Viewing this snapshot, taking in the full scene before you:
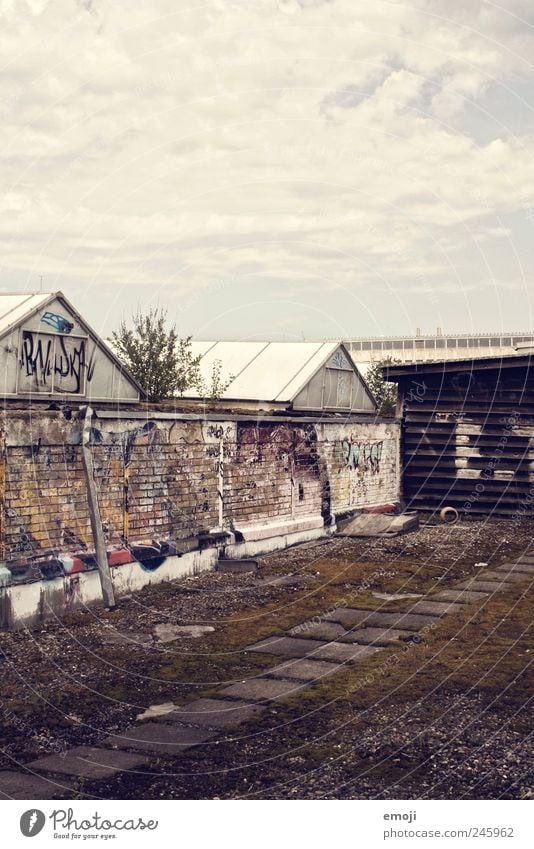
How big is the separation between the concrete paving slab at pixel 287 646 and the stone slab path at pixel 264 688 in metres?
0.01

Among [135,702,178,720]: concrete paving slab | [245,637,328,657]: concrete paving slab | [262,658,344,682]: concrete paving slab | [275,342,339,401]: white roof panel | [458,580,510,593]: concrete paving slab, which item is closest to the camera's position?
[135,702,178,720]: concrete paving slab

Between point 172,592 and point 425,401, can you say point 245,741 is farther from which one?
point 425,401

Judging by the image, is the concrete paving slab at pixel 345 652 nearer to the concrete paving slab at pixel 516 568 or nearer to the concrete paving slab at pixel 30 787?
the concrete paving slab at pixel 30 787

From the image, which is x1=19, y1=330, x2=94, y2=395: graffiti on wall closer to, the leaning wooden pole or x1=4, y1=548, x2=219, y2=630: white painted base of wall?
x1=4, y1=548, x2=219, y2=630: white painted base of wall

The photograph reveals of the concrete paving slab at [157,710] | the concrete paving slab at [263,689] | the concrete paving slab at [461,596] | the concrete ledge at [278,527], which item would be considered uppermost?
the concrete ledge at [278,527]

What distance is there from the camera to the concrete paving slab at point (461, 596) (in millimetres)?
12711

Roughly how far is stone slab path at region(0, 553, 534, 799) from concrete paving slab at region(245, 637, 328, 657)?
0.01 meters

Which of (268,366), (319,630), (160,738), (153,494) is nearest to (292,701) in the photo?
(160,738)

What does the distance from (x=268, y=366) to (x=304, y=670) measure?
72.0 ft

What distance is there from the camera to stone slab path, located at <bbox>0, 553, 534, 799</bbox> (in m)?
6.52

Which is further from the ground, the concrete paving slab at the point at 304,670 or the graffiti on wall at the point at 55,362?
the graffiti on wall at the point at 55,362

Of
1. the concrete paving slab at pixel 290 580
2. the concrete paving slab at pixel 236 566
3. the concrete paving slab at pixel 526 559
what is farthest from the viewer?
the concrete paving slab at pixel 526 559

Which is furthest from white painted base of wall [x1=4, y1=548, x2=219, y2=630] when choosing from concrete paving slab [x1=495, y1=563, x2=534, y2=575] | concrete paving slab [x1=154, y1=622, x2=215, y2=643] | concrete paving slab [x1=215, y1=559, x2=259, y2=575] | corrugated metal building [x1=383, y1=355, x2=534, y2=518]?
corrugated metal building [x1=383, y1=355, x2=534, y2=518]

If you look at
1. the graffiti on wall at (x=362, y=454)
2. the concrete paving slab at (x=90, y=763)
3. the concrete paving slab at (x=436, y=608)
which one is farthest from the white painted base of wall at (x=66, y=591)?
the graffiti on wall at (x=362, y=454)
